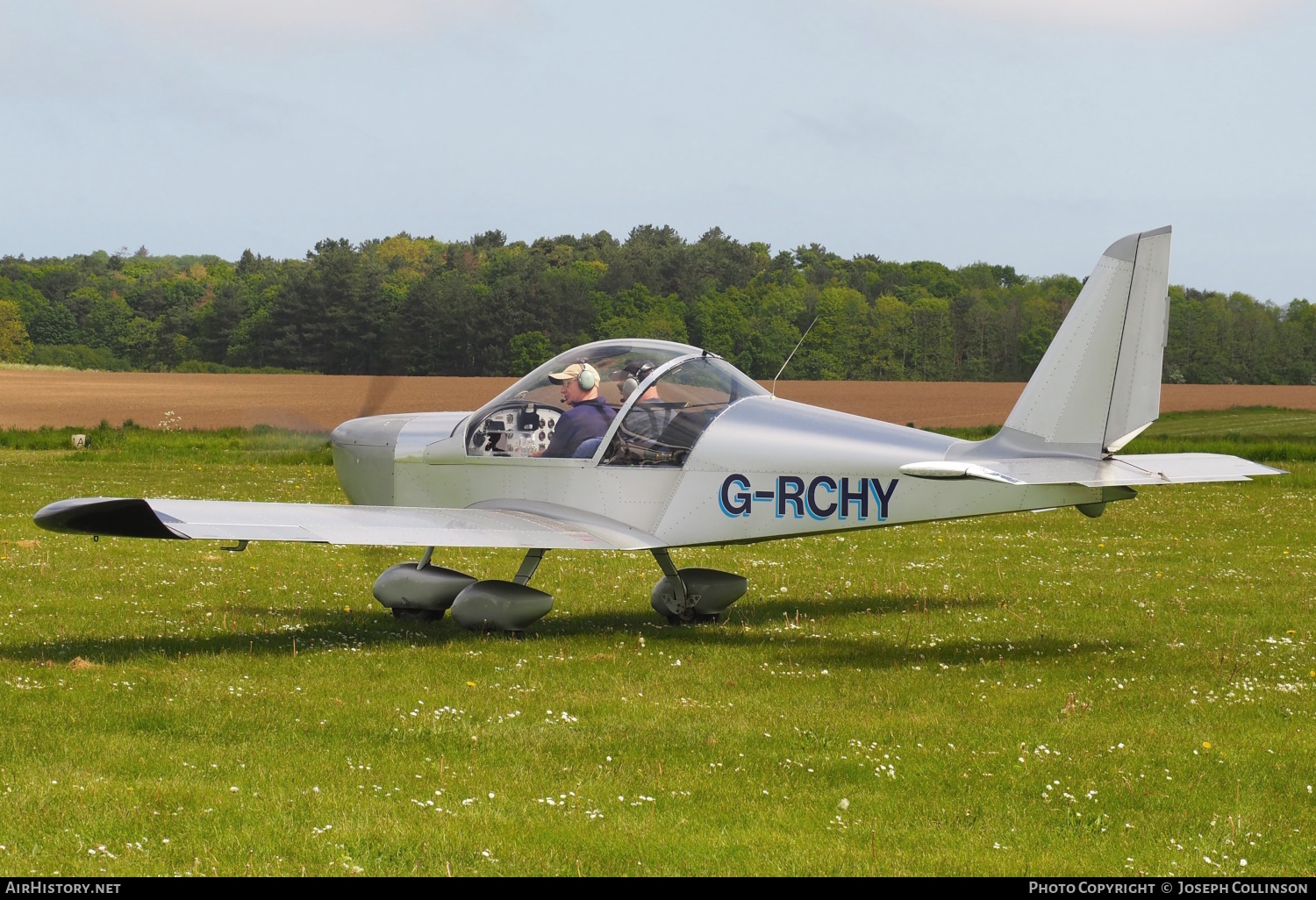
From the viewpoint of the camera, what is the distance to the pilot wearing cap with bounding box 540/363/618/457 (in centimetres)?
1018

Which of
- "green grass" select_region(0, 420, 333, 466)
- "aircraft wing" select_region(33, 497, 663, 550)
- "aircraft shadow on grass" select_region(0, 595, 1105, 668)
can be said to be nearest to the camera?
"aircraft wing" select_region(33, 497, 663, 550)

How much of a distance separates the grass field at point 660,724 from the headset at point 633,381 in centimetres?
188

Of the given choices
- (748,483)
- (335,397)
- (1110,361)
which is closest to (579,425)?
(748,483)


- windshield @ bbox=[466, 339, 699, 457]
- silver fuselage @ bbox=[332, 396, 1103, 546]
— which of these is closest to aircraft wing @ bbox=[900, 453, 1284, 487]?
silver fuselage @ bbox=[332, 396, 1103, 546]

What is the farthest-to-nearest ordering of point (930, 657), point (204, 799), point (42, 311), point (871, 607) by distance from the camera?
1. point (42, 311)
2. point (871, 607)
3. point (930, 657)
4. point (204, 799)

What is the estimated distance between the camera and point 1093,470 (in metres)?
8.89

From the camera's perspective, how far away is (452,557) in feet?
48.8

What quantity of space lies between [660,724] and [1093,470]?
3.65 meters

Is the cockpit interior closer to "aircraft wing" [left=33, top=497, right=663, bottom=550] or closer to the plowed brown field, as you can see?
"aircraft wing" [left=33, top=497, right=663, bottom=550]

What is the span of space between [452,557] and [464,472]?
14.6ft

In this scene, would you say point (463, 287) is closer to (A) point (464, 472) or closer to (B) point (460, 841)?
(A) point (464, 472)

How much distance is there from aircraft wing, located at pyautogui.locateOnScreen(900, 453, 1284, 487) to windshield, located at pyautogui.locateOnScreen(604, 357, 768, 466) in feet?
6.14

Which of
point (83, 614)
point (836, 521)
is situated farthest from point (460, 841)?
point (83, 614)

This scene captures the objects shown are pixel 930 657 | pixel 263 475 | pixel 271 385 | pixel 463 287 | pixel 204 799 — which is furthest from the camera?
pixel 463 287
